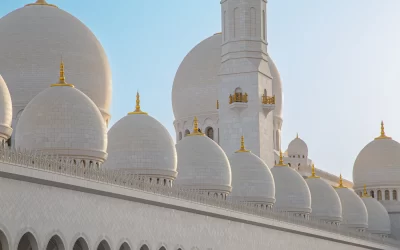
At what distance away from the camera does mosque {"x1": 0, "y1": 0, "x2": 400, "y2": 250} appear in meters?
25.8

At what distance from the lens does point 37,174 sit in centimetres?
2417

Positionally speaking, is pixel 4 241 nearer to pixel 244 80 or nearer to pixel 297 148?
pixel 244 80

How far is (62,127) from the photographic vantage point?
28641 millimetres

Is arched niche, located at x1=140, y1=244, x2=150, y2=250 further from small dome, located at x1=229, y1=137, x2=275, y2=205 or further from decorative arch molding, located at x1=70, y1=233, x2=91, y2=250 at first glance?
small dome, located at x1=229, y1=137, x2=275, y2=205

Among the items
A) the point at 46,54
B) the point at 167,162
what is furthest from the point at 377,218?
the point at 46,54

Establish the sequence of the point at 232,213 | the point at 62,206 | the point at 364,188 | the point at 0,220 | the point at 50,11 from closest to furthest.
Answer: the point at 0,220, the point at 62,206, the point at 232,213, the point at 50,11, the point at 364,188

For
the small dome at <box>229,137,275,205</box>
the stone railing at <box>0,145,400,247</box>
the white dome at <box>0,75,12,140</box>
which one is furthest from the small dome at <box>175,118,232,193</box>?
the white dome at <box>0,75,12,140</box>

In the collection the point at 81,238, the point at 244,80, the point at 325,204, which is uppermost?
the point at 244,80

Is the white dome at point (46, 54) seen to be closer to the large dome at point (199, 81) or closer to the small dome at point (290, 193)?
the small dome at point (290, 193)

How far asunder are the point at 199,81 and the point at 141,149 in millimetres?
19476

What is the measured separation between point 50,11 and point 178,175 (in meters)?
9.81

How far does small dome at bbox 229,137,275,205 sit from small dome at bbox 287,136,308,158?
19.9m

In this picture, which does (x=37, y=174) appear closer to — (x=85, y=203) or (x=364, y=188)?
(x=85, y=203)

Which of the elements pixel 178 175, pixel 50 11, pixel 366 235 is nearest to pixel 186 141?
A: pixel 178 175
